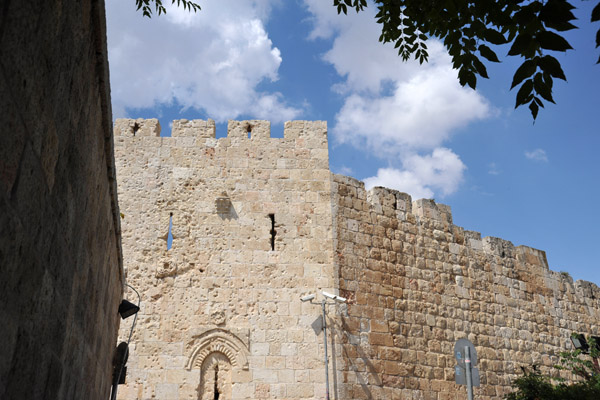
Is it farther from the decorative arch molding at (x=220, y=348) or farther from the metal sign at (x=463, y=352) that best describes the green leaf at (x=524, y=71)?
the decorative arch molding at (x=220, y=348)

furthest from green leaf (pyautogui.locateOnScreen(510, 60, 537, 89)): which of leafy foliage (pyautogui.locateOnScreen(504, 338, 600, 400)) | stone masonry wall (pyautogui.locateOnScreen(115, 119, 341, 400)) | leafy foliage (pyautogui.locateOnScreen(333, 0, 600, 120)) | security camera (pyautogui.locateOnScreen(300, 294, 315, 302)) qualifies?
leafy foliage (pyautogui.locateOnScreen(504, 338, 600, 400))

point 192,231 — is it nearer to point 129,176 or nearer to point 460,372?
point 129,176

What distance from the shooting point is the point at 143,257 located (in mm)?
10055

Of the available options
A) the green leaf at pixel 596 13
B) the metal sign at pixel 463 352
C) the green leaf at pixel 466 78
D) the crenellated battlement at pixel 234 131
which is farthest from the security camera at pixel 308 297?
the green leaf at pixel 596 13

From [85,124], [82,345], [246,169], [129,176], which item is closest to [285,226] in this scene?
[246,169]

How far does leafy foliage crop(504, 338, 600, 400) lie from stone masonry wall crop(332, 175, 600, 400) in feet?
1.24

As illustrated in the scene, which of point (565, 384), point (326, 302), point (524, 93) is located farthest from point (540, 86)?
point (565, 384)

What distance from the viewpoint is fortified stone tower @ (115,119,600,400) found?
31.2ft

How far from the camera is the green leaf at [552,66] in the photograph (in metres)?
2.66

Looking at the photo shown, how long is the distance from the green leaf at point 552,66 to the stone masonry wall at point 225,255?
776cm

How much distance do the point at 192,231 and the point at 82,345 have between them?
6.87 meters

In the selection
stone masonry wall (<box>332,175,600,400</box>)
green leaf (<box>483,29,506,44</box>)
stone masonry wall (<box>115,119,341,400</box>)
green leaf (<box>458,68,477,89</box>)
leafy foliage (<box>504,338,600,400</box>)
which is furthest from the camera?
stone masonry wall (<box>332,175,600,400</box>)

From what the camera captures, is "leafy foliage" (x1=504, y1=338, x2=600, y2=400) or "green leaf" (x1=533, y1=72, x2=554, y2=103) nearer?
"green leaf" (x1=533, y1=72, x2=554, y2=103)

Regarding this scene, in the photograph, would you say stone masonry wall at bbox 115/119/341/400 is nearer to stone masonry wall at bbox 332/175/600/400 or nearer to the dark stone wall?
stone masonry wall at bbox 332/175/600/400
